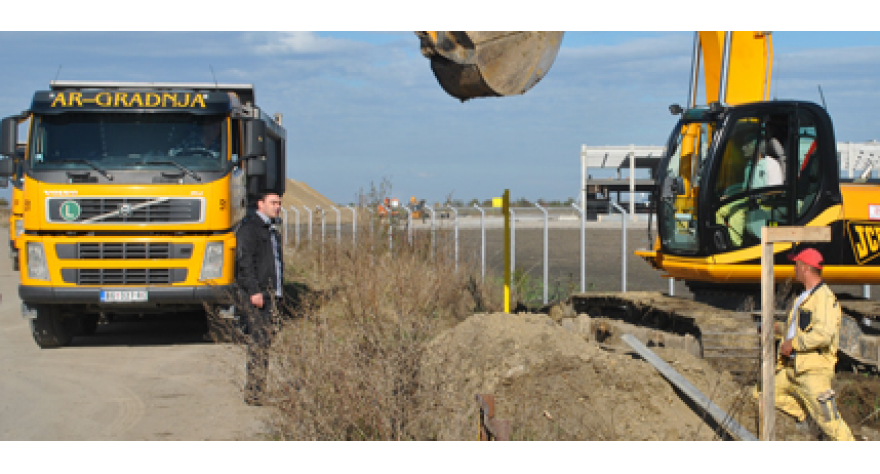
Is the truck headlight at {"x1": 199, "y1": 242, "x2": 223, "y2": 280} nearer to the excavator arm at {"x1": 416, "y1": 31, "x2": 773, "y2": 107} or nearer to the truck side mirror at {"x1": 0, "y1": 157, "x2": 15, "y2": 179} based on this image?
the truck side mirror at {"x1": 0, "y1": 157, "x2": 15, "y2": 179}

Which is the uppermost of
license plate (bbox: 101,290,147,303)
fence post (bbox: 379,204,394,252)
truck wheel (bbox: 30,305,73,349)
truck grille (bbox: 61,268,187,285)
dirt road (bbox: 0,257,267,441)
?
fence post (bbox: 379,204,394,252)

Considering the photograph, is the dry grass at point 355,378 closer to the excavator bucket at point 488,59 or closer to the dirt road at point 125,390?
the dirt road at point 125,390

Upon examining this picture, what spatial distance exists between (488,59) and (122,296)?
6.41 meters

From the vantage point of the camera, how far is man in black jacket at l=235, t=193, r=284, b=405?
7.66 meters

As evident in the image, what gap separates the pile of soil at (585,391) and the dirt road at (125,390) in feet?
6.09

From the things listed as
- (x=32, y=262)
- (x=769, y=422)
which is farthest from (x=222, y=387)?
(x=769, y=422)

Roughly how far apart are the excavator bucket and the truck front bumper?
5.33 metres

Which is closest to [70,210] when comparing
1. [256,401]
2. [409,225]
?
[256,401]

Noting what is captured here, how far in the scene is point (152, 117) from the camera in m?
10.9

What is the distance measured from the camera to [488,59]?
627cm

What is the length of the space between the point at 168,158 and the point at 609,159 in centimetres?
3435

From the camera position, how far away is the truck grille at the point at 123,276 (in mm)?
10602

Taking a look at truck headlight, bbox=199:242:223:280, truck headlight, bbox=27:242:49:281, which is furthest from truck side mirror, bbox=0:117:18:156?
truck headlight, bbox=199:242:223:280

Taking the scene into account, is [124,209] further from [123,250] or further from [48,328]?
[48,328]
